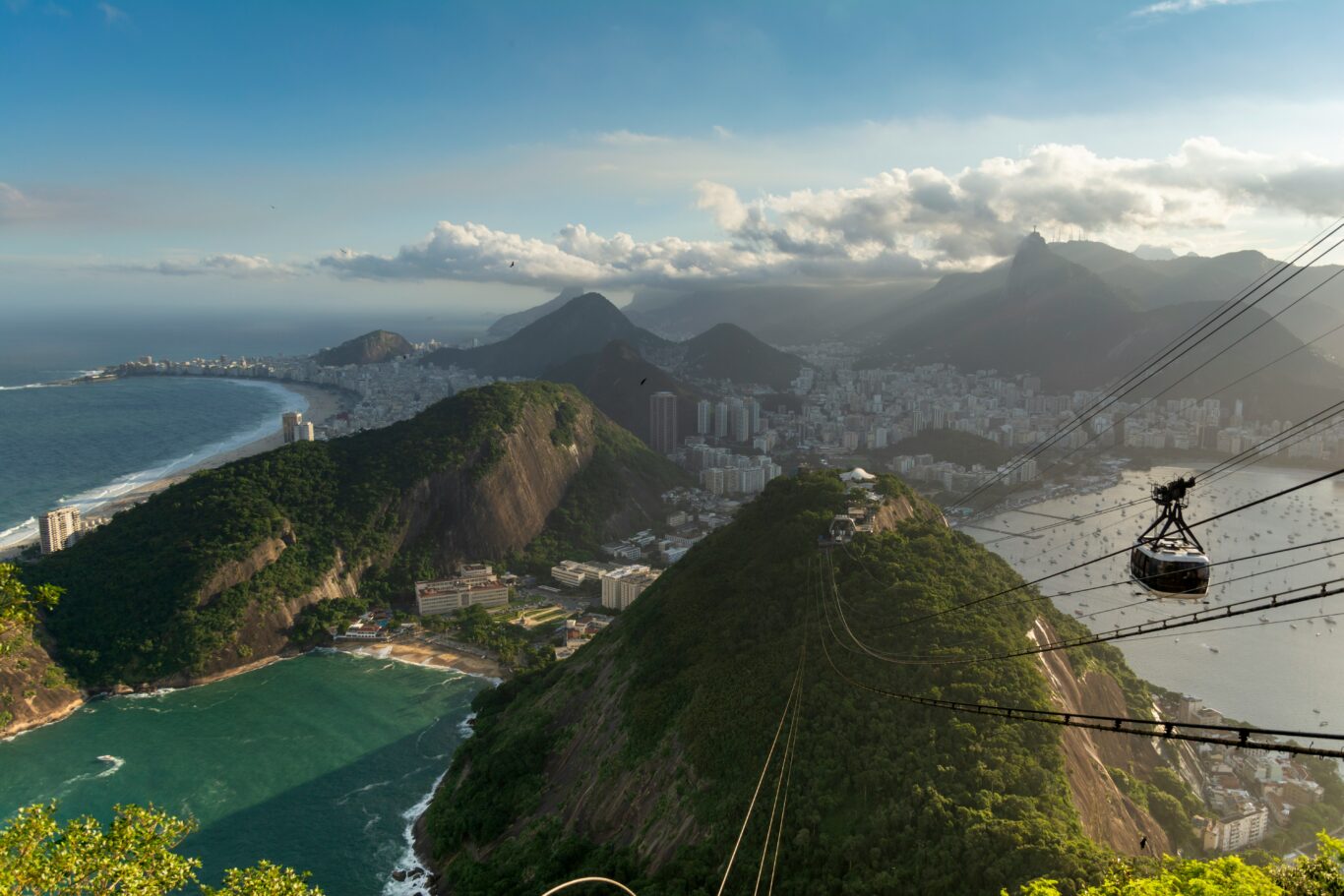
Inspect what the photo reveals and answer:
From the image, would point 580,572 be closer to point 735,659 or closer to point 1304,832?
point 735,659

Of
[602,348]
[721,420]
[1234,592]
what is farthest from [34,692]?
[602,348]

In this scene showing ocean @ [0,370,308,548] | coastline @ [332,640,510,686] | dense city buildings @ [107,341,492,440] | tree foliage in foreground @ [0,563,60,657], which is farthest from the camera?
dense city buildings @ [107,341,492,440]

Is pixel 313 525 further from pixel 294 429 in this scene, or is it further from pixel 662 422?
pixel 662 422

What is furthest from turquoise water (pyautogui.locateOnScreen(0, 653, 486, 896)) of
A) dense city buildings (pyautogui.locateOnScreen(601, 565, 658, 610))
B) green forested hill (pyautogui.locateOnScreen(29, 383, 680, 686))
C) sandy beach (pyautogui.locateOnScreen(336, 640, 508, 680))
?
dense city buildings (pyautogui.locateOnScreen(601, 565, 658, 610))

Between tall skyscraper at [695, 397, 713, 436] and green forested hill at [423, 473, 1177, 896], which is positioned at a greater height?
tall skyscraper at [695, 397, 713, 436]

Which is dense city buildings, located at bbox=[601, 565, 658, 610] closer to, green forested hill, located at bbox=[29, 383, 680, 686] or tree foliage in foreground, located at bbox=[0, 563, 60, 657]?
green forested hill, located at bbox=[29, 383, 680, 686]
